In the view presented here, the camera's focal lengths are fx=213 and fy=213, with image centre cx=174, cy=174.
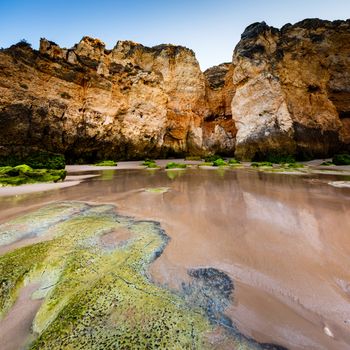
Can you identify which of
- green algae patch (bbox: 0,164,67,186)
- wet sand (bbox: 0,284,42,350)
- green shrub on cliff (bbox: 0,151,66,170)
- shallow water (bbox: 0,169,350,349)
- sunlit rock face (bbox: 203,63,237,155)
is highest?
sunlit rock face (bbox: 203,63,237,155)

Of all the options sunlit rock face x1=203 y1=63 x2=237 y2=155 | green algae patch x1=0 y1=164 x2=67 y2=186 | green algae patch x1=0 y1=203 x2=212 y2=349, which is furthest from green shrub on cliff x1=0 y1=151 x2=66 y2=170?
sunlit rock face x1=203 y1=63 x2=237 y2=155

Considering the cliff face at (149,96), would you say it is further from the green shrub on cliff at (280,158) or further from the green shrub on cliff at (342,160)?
the green shrub on cliff at (342,160)

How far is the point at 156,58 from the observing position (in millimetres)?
22875

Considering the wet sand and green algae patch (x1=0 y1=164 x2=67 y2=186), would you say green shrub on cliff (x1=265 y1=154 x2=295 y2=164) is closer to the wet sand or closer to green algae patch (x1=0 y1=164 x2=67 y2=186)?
green algae patch (x1=0 y1=164 x2=67 y2=186)

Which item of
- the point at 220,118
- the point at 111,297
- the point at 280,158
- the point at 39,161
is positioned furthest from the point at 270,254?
the point at 220,118

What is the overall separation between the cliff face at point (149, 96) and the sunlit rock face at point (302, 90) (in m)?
0.08

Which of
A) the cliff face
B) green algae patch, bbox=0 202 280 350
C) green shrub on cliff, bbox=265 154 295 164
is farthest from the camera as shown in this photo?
green shrub on cliff, bbox=265 154 295 164

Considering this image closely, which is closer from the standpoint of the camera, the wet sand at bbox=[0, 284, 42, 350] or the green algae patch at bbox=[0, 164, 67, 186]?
the wet sand at bbox=[0, 284, 42, 350]

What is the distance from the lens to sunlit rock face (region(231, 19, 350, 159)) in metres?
17.3

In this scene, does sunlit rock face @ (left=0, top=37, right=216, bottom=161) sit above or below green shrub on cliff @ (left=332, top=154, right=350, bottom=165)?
above

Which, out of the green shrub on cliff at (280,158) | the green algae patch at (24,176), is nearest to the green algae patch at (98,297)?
the green algae patch at (24,176)

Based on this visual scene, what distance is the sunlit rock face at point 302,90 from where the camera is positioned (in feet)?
56.7

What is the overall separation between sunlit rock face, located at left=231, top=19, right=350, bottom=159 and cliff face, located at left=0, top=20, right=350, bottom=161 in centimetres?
8

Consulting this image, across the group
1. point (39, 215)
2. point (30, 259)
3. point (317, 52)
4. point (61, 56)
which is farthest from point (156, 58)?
point (30, 259)
